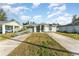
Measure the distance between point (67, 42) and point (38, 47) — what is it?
0.54 metres

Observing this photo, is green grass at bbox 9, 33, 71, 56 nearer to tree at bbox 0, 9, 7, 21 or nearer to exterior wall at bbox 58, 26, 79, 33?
exterior wall at bbox 58, 26, 79, 33

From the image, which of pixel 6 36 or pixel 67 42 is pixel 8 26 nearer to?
pixel 6 36

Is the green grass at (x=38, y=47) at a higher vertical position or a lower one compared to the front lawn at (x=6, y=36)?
lower

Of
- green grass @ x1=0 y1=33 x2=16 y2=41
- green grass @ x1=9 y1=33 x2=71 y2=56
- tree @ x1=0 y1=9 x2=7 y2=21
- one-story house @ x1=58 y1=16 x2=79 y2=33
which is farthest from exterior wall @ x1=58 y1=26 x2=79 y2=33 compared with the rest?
tree @ x1=0 y1=9 x2=7 y2=21

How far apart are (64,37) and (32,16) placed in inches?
27.4

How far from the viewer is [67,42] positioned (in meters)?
4.21

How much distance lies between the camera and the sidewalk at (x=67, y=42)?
4.16 metres

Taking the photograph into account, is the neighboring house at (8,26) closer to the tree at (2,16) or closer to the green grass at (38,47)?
the tree at (2,16)

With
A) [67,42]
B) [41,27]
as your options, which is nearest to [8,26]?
[41,27]

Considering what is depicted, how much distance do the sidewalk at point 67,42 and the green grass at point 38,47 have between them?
7cm

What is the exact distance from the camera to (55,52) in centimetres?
416

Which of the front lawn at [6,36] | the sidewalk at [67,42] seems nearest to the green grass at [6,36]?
the front lawn at [6,36]

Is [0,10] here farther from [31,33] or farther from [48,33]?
[48,33]

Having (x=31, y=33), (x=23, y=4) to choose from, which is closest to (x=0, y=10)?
(x=23, y=4)
